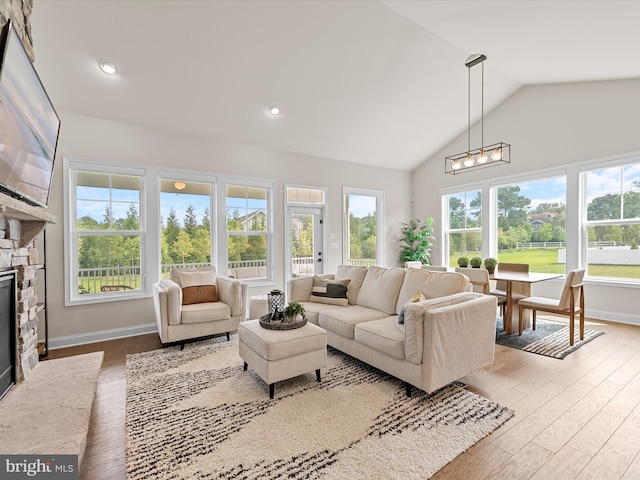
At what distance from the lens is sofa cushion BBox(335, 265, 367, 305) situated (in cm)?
367

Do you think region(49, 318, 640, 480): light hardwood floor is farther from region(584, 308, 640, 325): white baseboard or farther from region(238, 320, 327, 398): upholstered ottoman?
region(584, 308, 640, 325): white baseboard

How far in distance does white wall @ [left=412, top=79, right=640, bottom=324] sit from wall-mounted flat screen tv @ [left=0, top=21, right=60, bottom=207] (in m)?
6.29

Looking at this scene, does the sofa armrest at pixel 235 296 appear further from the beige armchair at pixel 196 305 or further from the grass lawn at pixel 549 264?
the grass lawn at pixel 549 264

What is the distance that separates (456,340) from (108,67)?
421cm

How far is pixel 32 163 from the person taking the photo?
2.02 m

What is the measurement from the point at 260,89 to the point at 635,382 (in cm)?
480

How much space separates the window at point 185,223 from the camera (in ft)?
14.2

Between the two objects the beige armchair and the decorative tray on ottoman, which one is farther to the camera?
the beige armchair

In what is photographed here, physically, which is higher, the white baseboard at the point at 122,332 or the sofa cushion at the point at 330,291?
the sofa cushion at the point at 330,291

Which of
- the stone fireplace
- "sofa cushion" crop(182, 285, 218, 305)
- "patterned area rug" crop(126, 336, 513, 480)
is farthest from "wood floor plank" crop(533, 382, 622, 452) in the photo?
the stone fireplace

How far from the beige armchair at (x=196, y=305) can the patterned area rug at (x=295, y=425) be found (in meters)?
0.58

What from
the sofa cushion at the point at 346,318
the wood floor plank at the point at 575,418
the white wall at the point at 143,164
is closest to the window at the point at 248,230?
the white wall at the point at 143,164

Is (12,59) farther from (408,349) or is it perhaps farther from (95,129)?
(408,349)

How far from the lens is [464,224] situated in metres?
6.31
